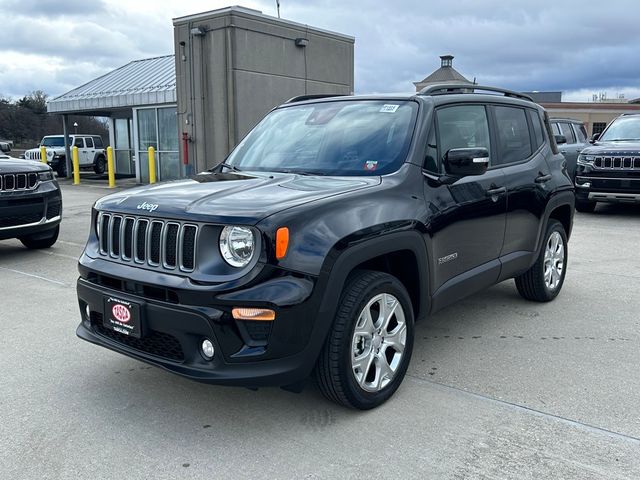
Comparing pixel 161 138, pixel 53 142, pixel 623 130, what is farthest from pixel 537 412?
pixel 53 142

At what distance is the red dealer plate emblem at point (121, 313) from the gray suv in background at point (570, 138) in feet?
39.5

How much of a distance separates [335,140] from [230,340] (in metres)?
1.81

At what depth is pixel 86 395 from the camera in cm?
369

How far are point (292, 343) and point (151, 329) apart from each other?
2.41 feet

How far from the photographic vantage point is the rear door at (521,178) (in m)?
4.74

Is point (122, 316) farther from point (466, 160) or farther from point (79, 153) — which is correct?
point (79, 153)

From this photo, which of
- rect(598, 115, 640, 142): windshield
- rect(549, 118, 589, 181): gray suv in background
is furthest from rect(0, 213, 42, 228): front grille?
rect(549, 118, 589, 181): gray suv in background

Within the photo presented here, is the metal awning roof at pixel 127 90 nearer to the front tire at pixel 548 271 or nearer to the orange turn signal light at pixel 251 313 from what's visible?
the front tire at pixel 548 271

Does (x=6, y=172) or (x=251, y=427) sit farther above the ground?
(x=6, y=172)

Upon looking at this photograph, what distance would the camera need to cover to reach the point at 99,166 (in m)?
27.2

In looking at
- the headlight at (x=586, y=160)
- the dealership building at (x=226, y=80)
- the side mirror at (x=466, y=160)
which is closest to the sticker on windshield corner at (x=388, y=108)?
the side mirror at (x=466, y=160)

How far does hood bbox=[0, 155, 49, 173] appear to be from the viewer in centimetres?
735

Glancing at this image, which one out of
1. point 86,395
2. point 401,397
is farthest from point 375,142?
point 86,395

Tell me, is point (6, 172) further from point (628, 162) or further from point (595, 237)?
point (628, 162)
